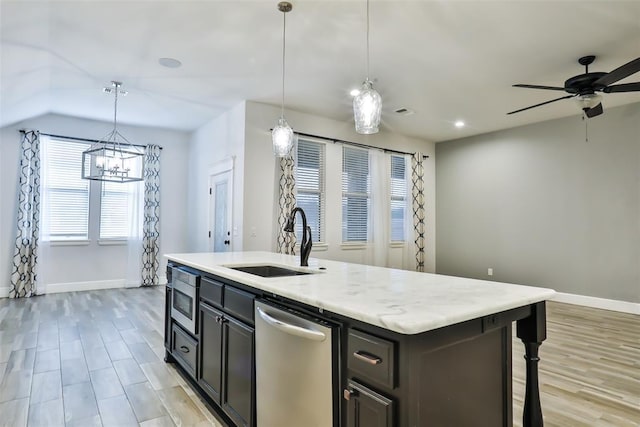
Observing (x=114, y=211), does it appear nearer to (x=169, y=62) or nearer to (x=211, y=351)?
(x=169, y=62)

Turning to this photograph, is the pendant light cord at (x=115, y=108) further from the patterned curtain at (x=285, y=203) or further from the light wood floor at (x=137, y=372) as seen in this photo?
the light wood floor at (x=137, y=372)

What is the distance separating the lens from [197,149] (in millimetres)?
6863

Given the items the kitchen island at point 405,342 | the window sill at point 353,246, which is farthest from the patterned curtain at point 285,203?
the kitchen island at point 405,342

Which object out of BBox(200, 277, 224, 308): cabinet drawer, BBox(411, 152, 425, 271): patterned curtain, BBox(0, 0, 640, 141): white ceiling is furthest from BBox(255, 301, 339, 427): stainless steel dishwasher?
BBox(411, 152, 425, 271): patterned curtain

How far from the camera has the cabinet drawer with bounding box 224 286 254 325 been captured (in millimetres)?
1885

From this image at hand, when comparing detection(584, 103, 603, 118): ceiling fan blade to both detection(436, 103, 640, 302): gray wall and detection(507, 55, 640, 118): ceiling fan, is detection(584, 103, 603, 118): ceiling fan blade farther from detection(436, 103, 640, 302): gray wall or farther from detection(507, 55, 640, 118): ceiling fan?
detection(436, 103, 640, 302): gray wall

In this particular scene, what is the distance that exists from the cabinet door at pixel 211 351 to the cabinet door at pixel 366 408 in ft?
3.61

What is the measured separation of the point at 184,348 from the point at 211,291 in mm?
690

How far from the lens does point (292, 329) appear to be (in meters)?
1.51

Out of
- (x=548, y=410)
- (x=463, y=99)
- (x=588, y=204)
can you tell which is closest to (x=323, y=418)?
(x=548, y=410)

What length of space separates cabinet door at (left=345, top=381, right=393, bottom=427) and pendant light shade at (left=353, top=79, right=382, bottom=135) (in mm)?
1863

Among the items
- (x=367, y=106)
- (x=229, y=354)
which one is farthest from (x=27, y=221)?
(x=367, y=106)

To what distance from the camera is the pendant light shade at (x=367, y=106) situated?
8.55 feet

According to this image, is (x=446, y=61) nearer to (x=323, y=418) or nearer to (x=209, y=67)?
(x=209, y=67)
